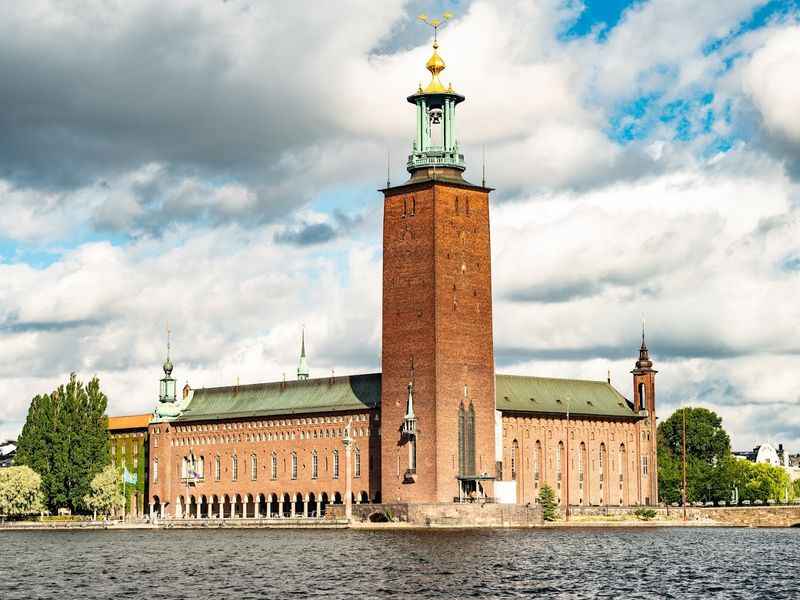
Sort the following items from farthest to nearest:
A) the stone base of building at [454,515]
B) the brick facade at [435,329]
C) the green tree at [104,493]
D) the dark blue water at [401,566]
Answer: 1. the green tree at [104,493]
2. the brick facade at [435,329]
3. the stone base of building at [454,515]
4. the dark blue water at [401,566]

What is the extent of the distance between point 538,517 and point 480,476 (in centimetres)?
533

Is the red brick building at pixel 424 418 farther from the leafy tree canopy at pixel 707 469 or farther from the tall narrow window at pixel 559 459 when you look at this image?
the leafy tree canopy at pixel 707 469

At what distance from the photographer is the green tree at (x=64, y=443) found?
12506 cm

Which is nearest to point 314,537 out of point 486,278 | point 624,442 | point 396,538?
point 396,538

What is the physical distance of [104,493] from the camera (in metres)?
128

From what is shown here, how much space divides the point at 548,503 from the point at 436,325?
15.3 m

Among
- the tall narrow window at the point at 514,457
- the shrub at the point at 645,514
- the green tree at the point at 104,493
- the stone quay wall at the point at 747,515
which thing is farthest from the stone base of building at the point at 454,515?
the green tree at the point at 104,493

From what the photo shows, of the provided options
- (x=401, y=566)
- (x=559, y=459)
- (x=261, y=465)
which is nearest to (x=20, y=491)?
(x=261, y=465)

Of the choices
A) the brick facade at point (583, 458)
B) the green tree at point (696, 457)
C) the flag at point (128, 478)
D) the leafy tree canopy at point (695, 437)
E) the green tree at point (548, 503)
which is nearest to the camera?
the green tree at point (548, 503)

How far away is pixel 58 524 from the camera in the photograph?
12262 cm

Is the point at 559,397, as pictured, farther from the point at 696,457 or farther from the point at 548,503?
the point at 696,457

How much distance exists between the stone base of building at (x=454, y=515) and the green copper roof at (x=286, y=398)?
15532mm

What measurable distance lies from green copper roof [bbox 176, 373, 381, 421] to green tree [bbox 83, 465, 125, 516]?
1369cm

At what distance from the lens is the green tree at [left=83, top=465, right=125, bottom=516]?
12694cm
